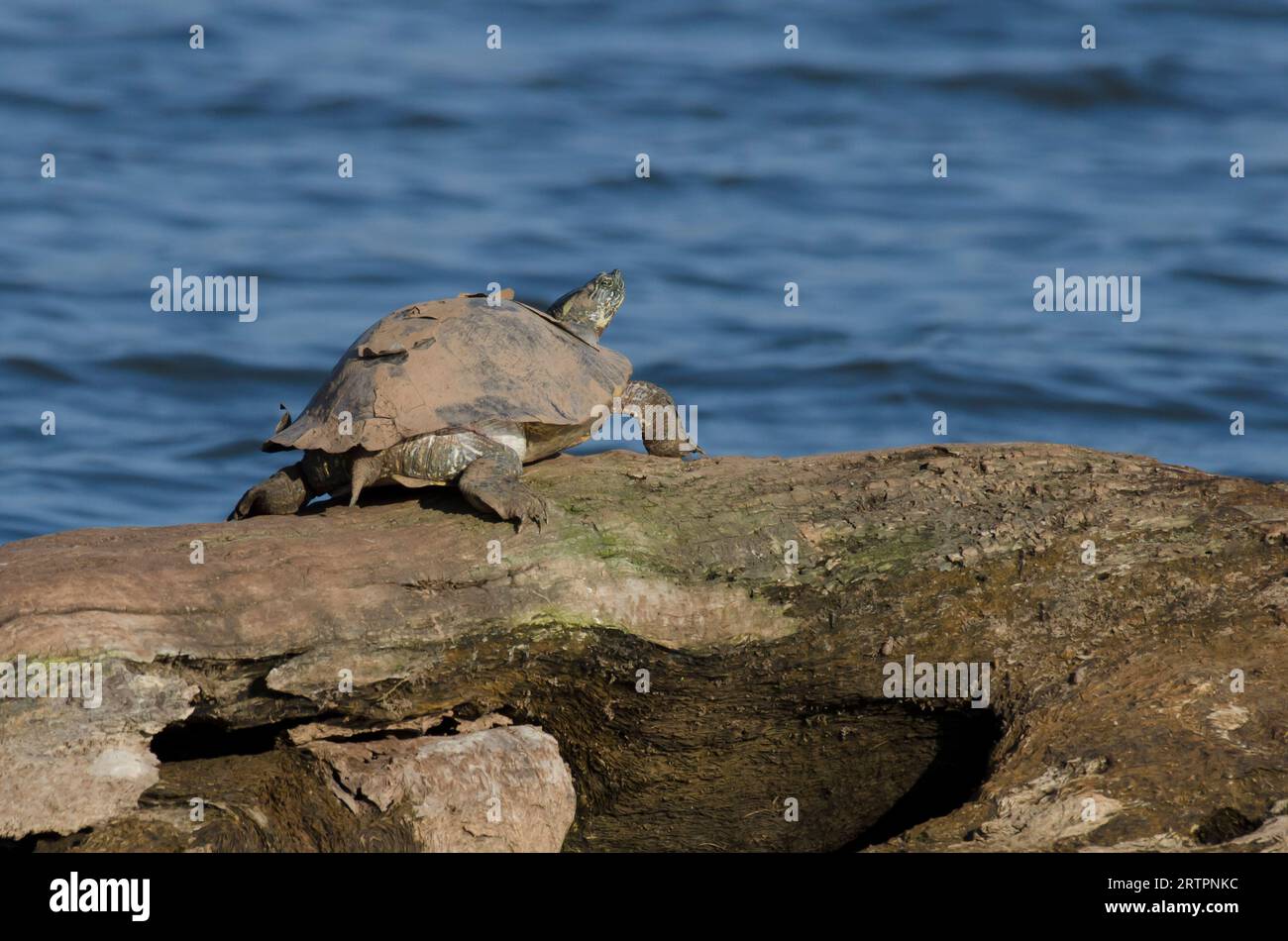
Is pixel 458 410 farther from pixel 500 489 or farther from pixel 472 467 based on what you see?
pixel 500 489

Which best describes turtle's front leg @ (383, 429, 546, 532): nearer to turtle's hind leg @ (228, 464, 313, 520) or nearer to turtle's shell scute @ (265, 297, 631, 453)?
turtle's shell scute @ (265, 297, 631, 453)

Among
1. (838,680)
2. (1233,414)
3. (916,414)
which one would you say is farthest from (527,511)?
(1233,414)

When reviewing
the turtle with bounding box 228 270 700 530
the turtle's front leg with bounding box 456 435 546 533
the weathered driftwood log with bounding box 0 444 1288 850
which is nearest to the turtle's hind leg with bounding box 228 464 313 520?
the turtle with bounding box 228 270 700 530

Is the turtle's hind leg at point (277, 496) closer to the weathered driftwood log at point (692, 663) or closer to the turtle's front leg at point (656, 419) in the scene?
the weathered driftwood log at point (692, 663)

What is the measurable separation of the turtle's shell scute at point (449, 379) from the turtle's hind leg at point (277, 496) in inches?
4.5

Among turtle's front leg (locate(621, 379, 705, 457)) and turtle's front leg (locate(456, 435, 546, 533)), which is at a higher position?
turtle's front leg (locate(621, 379, 705, 457))

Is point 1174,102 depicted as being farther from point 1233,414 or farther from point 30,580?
point 30,580

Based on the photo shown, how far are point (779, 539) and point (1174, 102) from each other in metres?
16.9

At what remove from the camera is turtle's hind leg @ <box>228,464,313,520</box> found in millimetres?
4848

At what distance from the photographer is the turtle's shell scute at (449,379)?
465 centimetres

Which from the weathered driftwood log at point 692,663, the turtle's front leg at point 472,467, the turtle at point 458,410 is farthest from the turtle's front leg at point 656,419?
the turtle's front leg at point 472,467

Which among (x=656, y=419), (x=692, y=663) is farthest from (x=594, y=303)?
(x=692, y=663)

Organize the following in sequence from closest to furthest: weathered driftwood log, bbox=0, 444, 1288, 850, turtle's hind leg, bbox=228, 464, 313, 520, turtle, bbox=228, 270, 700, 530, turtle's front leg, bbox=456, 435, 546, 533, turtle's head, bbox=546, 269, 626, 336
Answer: weathered driftwood log, bbox=0, 444, 1288, 850 → turtle's front leg, bbox=456, 435, 546, 533 → turtle, bbox=228, 270, 700, 530 → turtle's hind leg, bbox=228, 464, 313, 520 → turtle's head, bbox=546, 269, 626, 336
